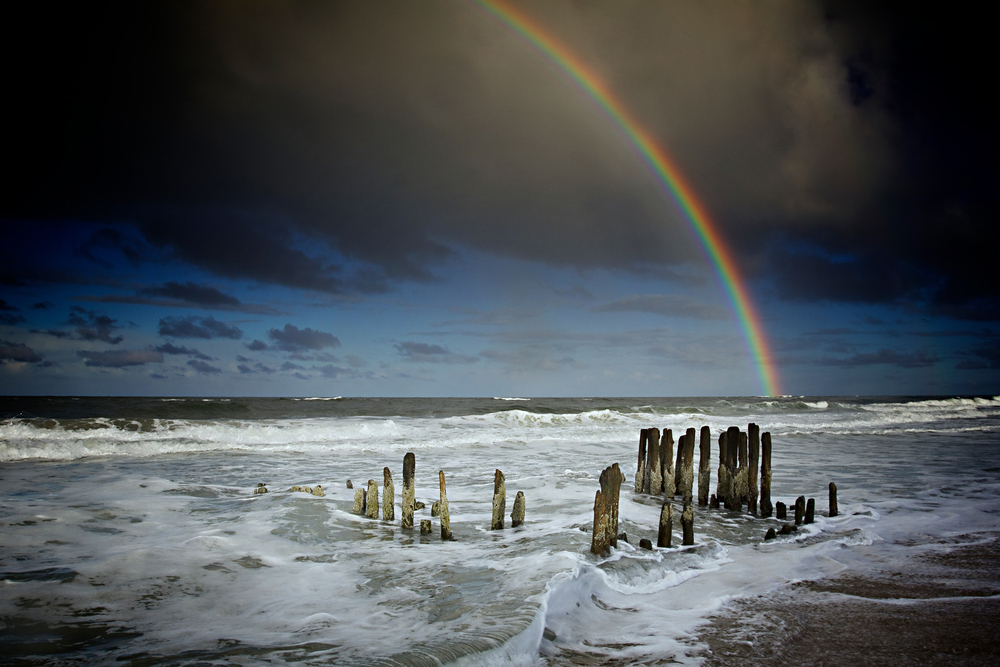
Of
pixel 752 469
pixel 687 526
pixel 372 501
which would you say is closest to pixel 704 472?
pixel 752 469

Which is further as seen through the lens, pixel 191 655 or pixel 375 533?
pixel 375 533

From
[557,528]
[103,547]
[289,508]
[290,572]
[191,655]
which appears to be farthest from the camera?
[289,508]

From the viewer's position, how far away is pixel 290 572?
23.7ft

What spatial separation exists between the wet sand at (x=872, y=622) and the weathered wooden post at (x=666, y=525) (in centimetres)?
165

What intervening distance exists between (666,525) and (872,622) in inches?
107

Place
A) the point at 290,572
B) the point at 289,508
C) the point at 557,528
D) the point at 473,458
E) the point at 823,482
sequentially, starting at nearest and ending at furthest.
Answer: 1. the point at 290,572
2. the point at 557,528
3. the point at 289,508
4. the point at 823,482
5. the point at 473,458

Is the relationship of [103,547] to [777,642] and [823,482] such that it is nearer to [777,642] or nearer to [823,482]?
[777,642]

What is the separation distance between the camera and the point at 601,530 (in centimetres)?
718

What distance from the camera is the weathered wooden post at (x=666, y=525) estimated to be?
7691 mm

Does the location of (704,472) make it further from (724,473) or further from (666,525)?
Result: (666,525)

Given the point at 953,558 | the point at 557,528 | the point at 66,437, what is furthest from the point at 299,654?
the point at 66,437

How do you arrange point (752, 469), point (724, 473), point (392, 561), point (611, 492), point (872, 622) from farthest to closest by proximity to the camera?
1. point (724, 473)
2. point (752, 469)
3. point (392, 561)
4. point (611, 492)
5. point (872, 622)

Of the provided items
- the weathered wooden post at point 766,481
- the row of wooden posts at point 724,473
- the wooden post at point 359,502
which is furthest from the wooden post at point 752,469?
the wooden post at point 359,502

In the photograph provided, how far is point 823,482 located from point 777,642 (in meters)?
11.6
